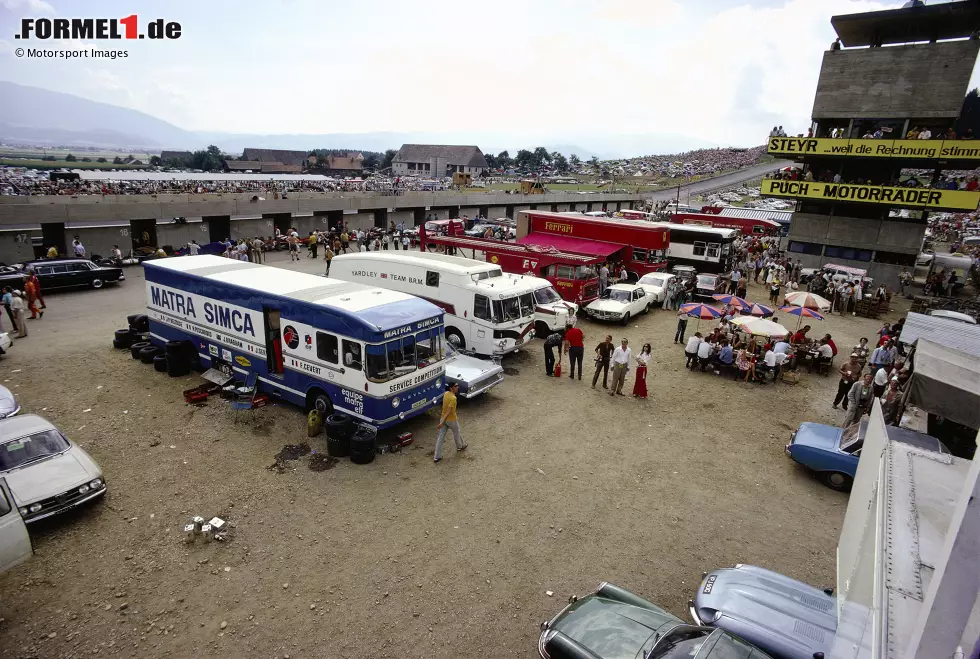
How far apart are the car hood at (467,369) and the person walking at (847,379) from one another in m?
9.74

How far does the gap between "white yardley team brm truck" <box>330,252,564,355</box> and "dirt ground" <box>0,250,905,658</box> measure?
261cm

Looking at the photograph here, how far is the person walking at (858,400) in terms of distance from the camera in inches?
480

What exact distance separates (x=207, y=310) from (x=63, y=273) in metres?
15.2

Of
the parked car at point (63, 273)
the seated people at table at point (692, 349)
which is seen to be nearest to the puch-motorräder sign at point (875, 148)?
the seated people at table at point (692, 349)

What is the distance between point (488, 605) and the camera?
6.96m

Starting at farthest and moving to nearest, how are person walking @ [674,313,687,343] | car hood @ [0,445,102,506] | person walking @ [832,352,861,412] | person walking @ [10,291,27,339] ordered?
person walking @ [674,313,687,343], person walking @ [10,291,27,339], person walking @ [832,352,861,412], car hood @ [0,445,102,506]

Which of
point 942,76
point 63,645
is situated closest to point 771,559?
point 63,645

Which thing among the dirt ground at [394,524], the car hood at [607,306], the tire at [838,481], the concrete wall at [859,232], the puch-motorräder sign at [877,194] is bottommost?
the dirt ground at [394,524]

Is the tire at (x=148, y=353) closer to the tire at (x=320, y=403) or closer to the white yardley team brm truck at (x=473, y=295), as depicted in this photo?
the tire at (x=320, y=403)

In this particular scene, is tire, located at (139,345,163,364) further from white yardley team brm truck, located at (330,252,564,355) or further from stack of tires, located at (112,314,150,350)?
white yardley team brm truck, located at (330,252,564,355)

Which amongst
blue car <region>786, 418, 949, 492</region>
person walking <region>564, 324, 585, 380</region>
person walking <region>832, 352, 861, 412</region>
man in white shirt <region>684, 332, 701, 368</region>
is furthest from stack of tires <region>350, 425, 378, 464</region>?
person walking <region>832, 352, 861, 412</region>

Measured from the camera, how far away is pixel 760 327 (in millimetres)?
15242

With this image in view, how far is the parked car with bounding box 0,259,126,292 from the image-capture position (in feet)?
69.1

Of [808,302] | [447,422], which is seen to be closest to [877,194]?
[808,302]
